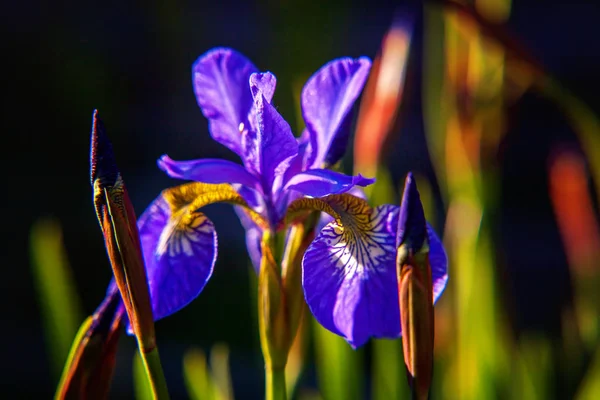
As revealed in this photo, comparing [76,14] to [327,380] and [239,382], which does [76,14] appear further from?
[327,380]

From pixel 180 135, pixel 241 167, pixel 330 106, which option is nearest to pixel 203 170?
pixel 241 167

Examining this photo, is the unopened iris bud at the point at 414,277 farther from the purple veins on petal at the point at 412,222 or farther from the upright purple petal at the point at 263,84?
the upright purple petal at the point at 263,84

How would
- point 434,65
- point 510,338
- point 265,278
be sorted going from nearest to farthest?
point 265,278, point 510,338, point 434,65

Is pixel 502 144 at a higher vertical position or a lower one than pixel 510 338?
higher

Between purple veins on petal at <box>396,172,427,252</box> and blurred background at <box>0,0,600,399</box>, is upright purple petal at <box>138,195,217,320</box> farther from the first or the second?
blurred background at <box>0,0,600,399</box>

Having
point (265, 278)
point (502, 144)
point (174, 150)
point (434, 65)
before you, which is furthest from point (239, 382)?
point (265, 278)

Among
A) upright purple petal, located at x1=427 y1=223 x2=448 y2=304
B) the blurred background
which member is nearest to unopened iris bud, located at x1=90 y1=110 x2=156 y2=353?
upright purple petal, located at x1=427 y1=223 x2=448 y2=304
